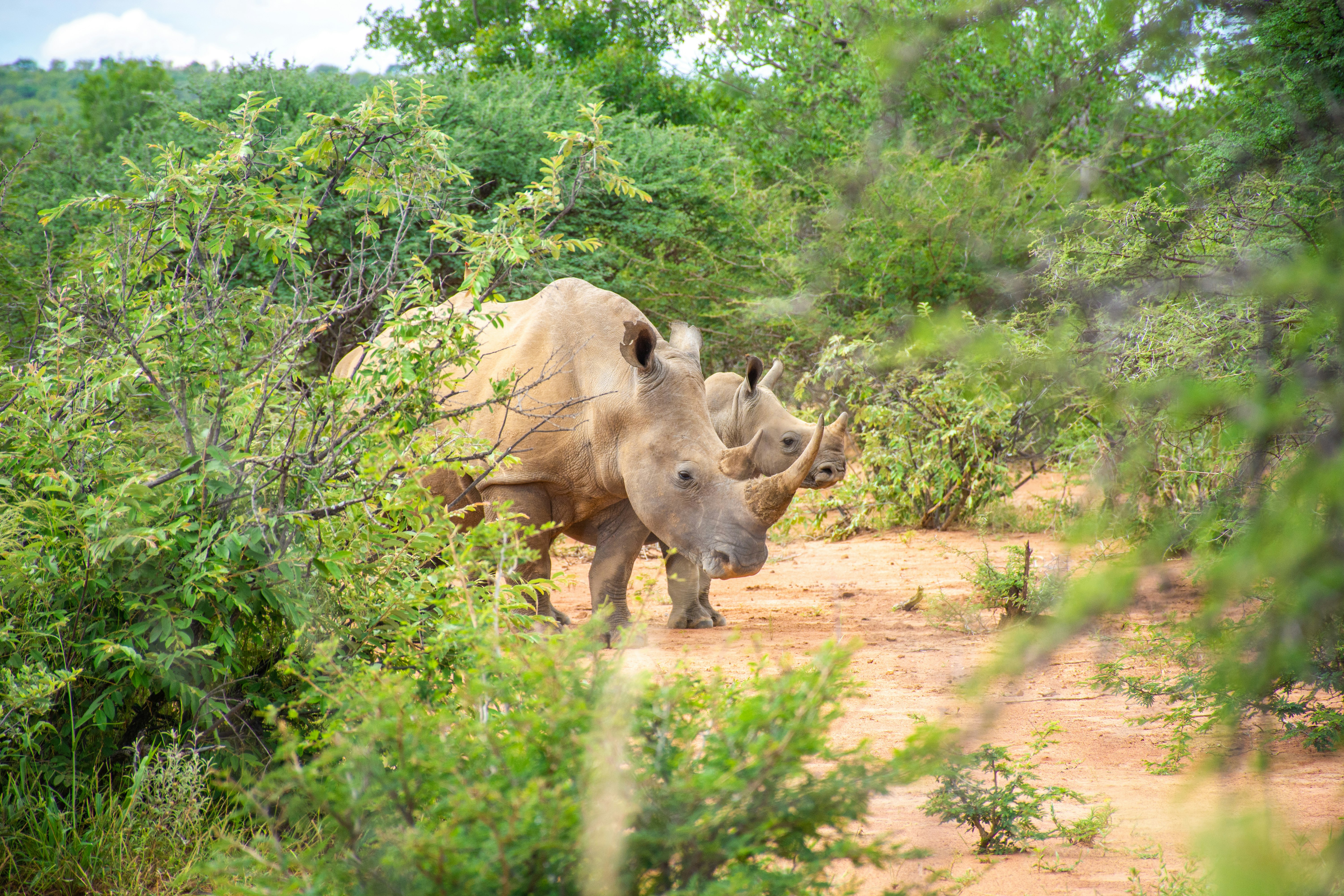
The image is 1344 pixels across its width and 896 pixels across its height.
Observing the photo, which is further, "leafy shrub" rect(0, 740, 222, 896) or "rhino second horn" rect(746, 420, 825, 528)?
"rhino second horn" rect(746, 420, 825, 528)

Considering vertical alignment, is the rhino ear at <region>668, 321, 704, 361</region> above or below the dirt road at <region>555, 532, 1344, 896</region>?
above

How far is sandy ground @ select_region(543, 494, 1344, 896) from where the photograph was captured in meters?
2.34

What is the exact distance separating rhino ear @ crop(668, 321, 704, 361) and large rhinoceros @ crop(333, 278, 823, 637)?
0.5 inches

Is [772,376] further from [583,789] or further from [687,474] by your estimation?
[583,789]

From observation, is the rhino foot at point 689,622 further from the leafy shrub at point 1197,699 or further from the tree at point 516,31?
the tree at point 516,31

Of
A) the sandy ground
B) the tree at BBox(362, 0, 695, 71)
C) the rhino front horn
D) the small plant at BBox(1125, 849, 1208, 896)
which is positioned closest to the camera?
the sandy ground

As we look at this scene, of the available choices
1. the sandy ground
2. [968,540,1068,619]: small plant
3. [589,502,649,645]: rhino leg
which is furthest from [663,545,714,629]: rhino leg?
[968,540,1068,619]: small plant

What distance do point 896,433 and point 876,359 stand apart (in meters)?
9.18

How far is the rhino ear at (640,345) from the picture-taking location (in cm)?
505

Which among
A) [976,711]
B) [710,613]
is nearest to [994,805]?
[976,711]

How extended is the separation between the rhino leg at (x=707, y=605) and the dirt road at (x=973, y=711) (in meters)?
0.11

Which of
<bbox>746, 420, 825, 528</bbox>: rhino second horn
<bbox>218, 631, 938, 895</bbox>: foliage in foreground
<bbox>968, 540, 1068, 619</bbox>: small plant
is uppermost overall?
<bbox>746, 420, 825, 528</bbox>: rhino second horn

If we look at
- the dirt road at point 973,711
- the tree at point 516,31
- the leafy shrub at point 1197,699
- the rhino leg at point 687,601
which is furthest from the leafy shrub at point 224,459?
the tree at point 516,31

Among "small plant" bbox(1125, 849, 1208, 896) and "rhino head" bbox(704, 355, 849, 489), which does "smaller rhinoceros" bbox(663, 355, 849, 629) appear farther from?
"small plant" bbox(1125, 849, 1208, 896)
